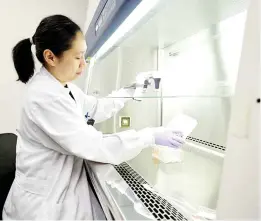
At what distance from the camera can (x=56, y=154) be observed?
0.96m

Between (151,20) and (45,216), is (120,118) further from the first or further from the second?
(45,216)

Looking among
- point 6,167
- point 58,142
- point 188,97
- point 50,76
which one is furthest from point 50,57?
point 188,97

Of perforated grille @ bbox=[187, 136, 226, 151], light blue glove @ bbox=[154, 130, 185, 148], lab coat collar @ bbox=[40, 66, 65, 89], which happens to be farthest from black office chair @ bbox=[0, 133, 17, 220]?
perforated grille @ bbox=[187, 136, 226, 151]

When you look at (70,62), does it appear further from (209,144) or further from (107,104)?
(209,144)

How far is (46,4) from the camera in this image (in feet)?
9.16

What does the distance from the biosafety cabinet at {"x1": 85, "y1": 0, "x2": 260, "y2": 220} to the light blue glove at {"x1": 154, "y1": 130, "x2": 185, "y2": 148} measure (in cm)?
20

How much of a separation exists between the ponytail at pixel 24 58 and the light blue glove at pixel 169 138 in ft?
2.57

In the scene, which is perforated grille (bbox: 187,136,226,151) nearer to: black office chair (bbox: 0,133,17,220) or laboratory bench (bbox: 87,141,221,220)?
laboratory bench (bbox: 87,141,221,220)

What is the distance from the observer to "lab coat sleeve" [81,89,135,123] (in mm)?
1659

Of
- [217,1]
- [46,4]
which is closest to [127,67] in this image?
[217,1]

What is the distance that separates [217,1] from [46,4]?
2.55 metres

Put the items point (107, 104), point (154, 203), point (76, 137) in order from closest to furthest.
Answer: point (154, 203) → point (76, 137) → point (107, 104)

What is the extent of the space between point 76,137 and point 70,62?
0.39m

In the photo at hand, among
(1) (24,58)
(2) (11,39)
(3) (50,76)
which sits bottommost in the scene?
(3) (50,76)
